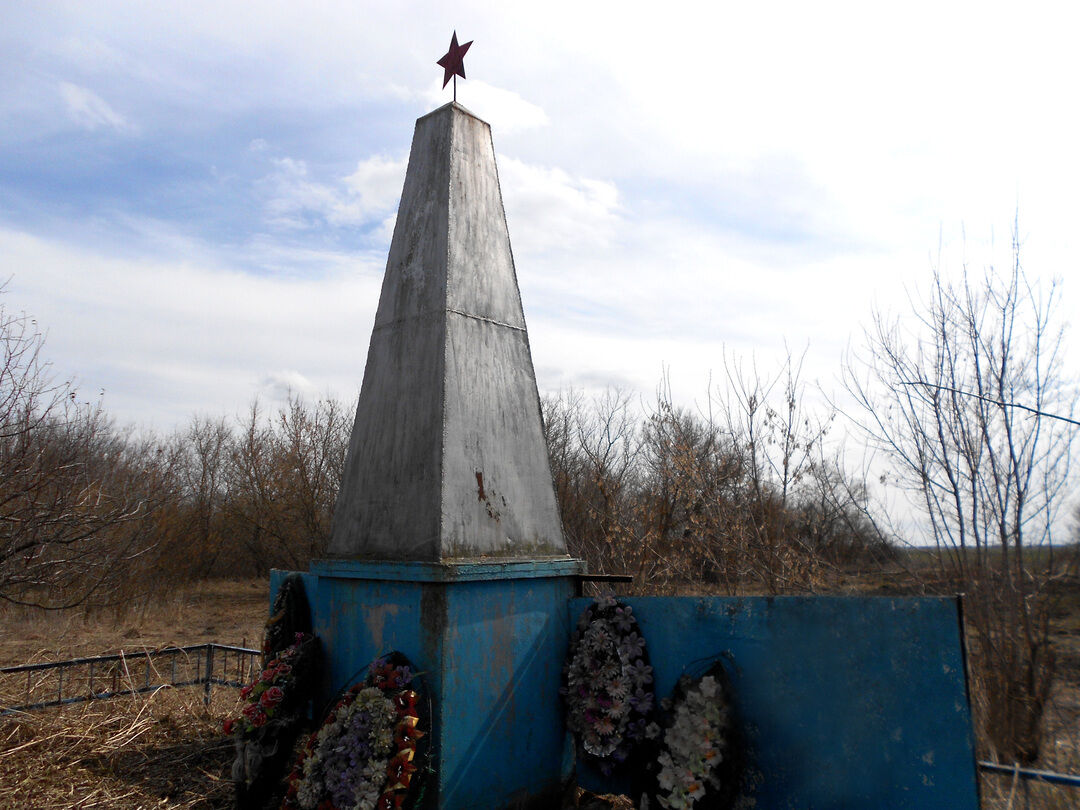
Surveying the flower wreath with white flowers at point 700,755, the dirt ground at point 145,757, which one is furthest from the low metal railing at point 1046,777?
the flower wreath with white flowers at point 700,755

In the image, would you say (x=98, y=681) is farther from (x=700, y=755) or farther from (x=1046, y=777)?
(x=1046, y=777)

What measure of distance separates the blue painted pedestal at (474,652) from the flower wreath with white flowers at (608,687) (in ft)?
0.70

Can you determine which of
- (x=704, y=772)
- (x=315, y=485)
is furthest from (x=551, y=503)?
(x=315, y=485)

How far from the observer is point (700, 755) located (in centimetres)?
381

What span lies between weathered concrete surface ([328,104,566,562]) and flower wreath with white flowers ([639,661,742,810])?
1.37 meters

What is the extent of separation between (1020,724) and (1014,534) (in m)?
1.38

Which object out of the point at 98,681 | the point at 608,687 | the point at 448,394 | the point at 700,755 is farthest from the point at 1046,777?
the point at 98,681

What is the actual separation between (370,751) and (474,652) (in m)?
0.73

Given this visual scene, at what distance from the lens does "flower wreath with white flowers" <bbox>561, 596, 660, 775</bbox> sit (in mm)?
4312

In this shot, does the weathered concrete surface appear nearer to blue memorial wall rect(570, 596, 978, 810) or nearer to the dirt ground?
blue memorial wall rect(570, 596, 978, 810)

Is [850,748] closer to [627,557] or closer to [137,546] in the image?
[627,557]

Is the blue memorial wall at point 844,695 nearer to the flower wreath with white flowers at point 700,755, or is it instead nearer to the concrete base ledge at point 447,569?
the flower wreath with white flowers at point 700,755

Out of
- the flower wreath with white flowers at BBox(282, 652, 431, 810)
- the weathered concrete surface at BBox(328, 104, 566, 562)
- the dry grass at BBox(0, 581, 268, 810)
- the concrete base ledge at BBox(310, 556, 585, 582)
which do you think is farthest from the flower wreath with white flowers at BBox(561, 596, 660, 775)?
→ the dry grass at BBox(0, 581, 268, 810)

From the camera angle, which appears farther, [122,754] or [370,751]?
[122,754]
